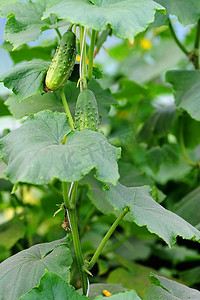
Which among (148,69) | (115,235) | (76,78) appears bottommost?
(115,235)

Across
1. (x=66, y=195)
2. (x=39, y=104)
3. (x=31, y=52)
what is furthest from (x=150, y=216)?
(x=31, y=52)

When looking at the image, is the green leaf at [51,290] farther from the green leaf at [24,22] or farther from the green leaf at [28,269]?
the green leaf at [24,22]

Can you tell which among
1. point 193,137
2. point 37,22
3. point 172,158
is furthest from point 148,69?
point 37,22

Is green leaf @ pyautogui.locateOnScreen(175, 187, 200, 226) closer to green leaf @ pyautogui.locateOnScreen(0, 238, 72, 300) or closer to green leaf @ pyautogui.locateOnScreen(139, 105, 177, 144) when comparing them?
green leaf @ pyautogui.locateOnScreen(139, 105, 177, 144)

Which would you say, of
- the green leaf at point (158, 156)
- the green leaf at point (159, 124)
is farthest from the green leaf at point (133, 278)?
the green leaf at point (159, 124)

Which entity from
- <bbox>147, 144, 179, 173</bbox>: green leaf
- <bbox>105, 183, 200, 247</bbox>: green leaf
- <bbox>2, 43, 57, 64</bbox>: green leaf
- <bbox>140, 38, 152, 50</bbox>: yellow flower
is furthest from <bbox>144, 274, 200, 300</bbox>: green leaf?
<bbox>140, 38, 152, 50</bbox>: yellow flower

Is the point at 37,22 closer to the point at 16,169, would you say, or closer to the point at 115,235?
the point at 16,169

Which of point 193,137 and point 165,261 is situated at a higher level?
point 193,137
